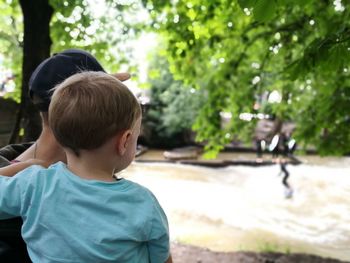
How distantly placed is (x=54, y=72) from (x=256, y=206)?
10510 mm

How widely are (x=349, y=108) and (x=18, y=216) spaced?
4172mm

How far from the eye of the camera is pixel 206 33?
237 inches

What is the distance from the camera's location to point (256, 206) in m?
11.4

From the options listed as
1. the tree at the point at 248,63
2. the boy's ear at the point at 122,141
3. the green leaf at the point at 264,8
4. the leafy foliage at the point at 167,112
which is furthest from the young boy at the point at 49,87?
the leafy foliage at the point at 167,112

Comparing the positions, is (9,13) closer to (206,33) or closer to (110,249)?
(206,33)

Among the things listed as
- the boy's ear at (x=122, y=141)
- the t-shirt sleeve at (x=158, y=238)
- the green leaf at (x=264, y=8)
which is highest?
the green leaf at (x=264, y=8)

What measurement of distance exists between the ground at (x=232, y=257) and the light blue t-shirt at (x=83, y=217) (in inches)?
212

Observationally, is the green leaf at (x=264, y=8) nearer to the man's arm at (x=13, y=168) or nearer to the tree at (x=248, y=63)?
the man's arm at (x=13, y=168)

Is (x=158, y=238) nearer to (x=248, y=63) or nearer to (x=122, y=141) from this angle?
(x=122, y=141)

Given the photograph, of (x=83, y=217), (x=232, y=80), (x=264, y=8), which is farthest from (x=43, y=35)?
(x=232, y=80)

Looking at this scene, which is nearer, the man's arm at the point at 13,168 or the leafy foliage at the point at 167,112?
the man's arm at the point at 13,168

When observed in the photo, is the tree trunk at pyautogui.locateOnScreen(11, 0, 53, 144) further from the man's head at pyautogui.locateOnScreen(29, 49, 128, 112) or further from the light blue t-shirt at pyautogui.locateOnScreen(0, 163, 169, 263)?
the light blue t-shirt at pyautogui.locateOnScreen(0, 163, 169, 263)

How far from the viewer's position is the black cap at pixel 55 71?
134 centimetres

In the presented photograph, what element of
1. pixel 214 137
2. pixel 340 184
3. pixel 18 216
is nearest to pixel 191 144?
pixel 340 184
